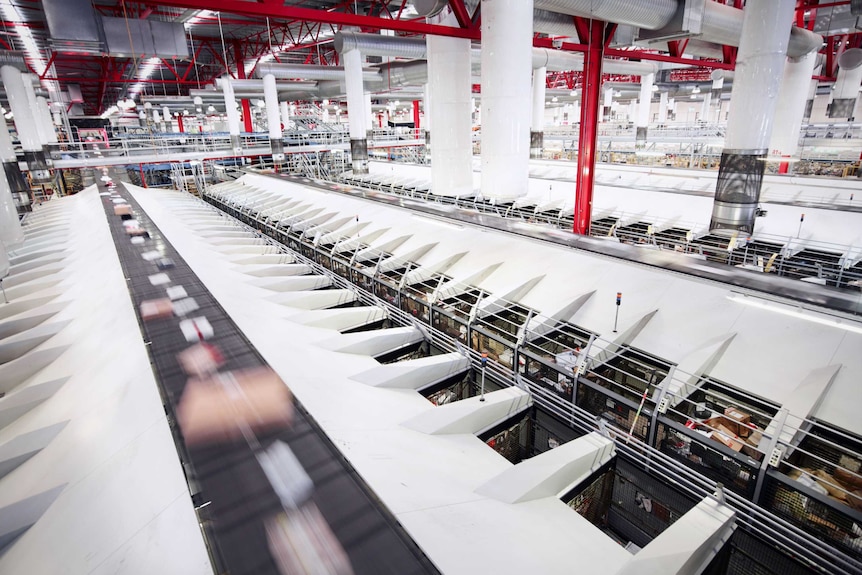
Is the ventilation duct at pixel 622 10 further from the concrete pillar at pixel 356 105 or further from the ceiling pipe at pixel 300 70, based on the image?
the ceiling pipe at pixel 300 70

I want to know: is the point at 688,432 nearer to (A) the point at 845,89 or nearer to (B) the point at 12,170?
(B) the point at 12,170

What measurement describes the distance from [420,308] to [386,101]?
32.1m

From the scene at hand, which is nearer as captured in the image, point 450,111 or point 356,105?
point 450,111

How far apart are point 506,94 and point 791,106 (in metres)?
11.3

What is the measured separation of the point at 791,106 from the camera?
12.5 meters

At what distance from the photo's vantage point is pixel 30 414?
4.63m

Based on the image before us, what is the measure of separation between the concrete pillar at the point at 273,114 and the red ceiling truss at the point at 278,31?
130 cm

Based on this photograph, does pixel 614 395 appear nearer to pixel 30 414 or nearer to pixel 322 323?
pixel 322 323

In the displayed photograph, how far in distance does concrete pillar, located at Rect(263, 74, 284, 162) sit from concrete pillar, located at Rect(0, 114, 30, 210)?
883cm

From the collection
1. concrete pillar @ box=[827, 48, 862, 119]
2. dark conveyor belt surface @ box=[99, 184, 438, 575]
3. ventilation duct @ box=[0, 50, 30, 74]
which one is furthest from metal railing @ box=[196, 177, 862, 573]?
concrete pillar @ box=[827, 48, 862, 119]

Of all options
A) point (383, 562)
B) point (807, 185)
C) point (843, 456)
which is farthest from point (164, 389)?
point (807, 185)

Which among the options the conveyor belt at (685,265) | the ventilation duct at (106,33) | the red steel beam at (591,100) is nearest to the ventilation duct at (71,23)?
the ventilation duct at (106,33)

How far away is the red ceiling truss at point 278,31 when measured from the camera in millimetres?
6156

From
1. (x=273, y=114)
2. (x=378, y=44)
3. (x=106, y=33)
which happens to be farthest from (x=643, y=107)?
(x=106, y=33)
